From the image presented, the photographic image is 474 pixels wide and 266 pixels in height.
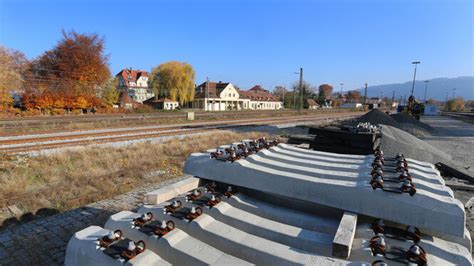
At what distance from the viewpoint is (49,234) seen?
4.85m

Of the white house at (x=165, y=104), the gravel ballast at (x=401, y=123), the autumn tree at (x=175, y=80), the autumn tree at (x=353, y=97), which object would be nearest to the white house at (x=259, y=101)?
the autumn tree at (x=175, y=80)

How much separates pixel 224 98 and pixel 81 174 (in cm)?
6594

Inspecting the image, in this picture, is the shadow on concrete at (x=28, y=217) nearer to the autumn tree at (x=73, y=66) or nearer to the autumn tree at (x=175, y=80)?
the autumn tree at (x=73, y=66)

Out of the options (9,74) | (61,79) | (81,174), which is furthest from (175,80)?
(81,174)

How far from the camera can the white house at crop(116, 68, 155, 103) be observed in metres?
82.9

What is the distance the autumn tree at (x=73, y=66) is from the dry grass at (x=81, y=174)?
35343mm

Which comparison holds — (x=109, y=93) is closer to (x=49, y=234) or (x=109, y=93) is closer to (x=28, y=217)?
(x=28, y=217)

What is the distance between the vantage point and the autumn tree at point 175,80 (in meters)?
59.5

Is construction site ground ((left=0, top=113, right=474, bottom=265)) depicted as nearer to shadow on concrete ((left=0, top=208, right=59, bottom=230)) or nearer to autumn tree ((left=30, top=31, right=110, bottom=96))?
shadow on concrete ((left=0, top=208, right=59, bottom=230))

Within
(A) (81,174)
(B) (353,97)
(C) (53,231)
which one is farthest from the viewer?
(B) (353,97)

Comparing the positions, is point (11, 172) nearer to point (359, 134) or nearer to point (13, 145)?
point (13, 145)

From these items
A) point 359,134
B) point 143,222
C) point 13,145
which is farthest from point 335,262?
point 13,145

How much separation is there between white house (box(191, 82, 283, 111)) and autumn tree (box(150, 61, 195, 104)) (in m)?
4.80

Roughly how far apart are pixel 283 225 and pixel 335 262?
2.05 ft
